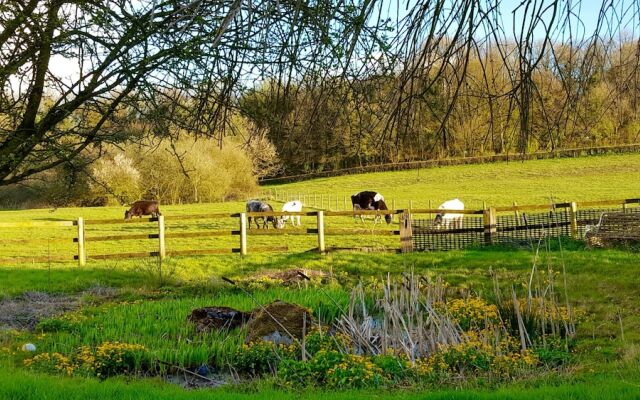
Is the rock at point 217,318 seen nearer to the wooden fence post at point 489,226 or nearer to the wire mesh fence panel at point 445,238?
the wire mesh fence panel at point 445,238

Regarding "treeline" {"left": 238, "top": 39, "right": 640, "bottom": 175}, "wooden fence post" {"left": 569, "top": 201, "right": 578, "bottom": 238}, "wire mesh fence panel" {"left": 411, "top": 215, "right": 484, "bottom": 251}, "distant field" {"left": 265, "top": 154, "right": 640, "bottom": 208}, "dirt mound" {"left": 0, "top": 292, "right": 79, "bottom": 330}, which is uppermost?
"distant field" {"left": 265, "top": 154, "right": 640, "bottom": 208}

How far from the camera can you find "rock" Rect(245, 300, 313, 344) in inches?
269

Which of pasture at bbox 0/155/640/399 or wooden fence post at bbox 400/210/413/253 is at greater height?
wooden fence post at bbox 400/210/413/253

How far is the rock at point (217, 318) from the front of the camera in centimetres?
752

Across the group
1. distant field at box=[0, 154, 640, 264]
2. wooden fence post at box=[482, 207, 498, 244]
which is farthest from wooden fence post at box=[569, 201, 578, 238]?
distant field at box=[0, 154, 640, 264]

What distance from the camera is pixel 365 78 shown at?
8.71 feet

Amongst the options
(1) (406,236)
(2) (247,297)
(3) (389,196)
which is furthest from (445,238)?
(3) (389,196)

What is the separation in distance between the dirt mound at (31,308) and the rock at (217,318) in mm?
2245

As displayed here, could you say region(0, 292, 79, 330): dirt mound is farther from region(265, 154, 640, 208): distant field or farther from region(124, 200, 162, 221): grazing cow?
region(265, 154, 640, 208): distant field

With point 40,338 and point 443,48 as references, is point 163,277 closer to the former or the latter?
point 40,338

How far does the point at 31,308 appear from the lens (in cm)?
970

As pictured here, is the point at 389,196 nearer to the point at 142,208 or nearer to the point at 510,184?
the point at 510,184

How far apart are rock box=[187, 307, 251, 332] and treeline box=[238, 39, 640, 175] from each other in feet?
16.4

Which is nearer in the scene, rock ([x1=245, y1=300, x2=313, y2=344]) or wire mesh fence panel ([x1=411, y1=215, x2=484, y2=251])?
rock ([x1=245, y1=300, x2=313, y2=344])
